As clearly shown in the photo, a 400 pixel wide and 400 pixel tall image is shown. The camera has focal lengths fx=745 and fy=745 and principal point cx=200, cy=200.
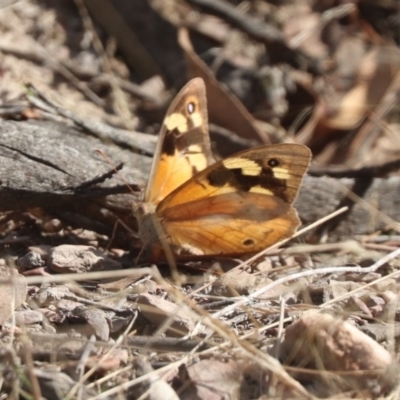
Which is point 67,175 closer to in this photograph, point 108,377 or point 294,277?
point 294,277

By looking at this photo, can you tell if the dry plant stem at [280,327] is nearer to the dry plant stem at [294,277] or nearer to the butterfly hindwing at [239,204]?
the dry plant stem at [294,277]

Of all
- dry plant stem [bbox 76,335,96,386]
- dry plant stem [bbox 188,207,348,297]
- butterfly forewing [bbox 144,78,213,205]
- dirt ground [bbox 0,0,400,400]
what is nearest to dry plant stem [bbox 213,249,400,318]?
dirt ground [bbox 0,0,400,400]

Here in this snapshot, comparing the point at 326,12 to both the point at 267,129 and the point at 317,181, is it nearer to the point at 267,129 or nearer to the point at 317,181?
the point at 267,129

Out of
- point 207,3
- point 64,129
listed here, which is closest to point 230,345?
point 64,129

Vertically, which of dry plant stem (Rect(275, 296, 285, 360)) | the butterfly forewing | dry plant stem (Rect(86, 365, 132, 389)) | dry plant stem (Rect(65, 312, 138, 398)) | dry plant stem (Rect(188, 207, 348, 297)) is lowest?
dry plant stem (Rect(188, 207, 348, 297))

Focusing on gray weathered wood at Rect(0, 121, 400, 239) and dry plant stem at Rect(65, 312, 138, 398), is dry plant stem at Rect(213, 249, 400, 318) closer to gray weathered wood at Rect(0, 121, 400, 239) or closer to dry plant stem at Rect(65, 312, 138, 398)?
dry plant stem at Rect(65, 312, 138, 398)

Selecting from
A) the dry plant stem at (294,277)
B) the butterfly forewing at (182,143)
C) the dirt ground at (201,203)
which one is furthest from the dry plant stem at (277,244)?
the butterfly forewing at (182,143)
